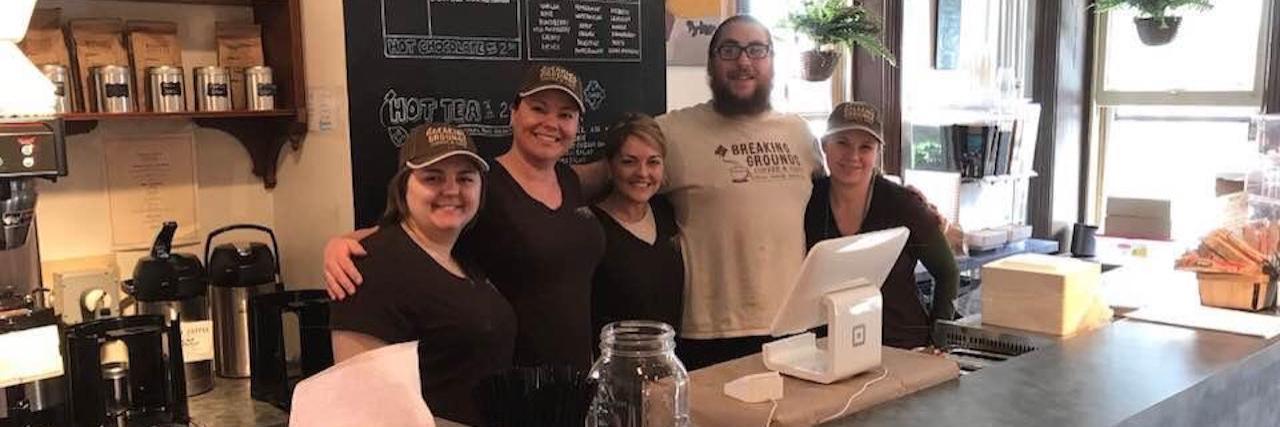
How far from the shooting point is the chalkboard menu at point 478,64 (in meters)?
2.76

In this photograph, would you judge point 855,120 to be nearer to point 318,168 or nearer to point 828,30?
point 318,168

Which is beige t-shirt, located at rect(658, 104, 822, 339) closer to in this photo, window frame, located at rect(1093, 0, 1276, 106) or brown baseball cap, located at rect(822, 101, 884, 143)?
brown baseball cap, located at rect(822, 101, 884, 143)

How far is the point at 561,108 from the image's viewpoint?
2447 millimetres

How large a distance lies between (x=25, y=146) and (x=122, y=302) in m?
0.75

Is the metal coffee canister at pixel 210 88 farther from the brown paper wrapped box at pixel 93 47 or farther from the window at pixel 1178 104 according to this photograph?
the window at pixel 1178 104

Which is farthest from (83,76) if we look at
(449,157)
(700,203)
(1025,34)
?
(1025,34)

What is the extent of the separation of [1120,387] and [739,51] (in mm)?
1407

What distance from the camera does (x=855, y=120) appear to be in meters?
2.74

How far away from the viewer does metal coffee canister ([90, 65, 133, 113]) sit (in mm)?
2516

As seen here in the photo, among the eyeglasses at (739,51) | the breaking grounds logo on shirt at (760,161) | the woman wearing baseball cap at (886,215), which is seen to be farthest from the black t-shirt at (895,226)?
the eyeglasses at (739,51)

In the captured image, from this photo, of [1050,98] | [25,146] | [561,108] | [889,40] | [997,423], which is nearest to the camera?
[997,423]

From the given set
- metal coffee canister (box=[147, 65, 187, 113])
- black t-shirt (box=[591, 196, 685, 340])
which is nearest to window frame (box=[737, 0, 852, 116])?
black t-shirt (box=[591, 196, 685, 340])

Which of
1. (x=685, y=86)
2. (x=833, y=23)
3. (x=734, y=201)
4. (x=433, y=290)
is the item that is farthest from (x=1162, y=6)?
(x=433, y=290)

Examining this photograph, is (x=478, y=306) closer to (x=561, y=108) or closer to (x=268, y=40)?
(x=561, y=108)
